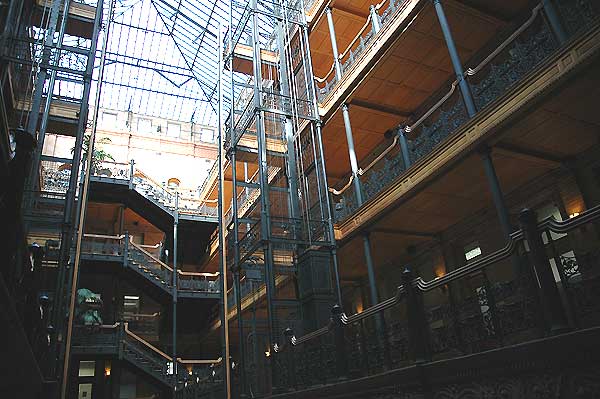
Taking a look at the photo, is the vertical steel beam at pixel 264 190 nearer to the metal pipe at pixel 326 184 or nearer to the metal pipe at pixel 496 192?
the metal pipe at pixel 326 184

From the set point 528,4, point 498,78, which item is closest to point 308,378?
point 498,78

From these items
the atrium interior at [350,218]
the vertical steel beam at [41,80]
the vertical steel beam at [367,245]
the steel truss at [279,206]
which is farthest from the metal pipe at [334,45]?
the vertical steel beam at [41,80]

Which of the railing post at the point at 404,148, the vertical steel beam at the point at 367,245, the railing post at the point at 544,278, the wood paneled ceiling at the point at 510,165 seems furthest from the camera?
the vertical steel beam at the point at 367,245

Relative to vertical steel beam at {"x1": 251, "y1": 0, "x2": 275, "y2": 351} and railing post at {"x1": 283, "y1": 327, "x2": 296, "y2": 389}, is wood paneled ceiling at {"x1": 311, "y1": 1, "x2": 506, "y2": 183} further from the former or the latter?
railing post at {"x1": 283, "y1": 327, "x2": 296, "y2": 389}

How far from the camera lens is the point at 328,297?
13625 mm

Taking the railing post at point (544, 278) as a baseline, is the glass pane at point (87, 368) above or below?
above

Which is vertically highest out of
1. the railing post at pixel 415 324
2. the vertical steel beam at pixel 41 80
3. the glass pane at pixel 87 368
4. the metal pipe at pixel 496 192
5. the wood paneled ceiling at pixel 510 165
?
the vertical steel beam at pixel 41 80

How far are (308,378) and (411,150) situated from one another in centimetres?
616

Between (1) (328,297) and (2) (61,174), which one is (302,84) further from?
(2) (61,174)

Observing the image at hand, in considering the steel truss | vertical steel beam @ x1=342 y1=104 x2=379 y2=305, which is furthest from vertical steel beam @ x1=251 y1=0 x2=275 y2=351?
→ vertical steel beam @ x1=342 y1=104 x2=379 y2=305

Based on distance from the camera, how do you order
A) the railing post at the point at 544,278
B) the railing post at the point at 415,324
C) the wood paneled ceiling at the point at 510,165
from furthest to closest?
1. the wood paneled ceiling at the point at 510,165
2. the railing post at the point at 415,324
3. the railing post at the point at 544,278

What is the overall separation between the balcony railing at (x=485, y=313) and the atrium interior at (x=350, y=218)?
3cm

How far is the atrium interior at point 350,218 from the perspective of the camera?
5703mm

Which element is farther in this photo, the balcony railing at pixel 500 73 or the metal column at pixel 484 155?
the metal column at pixel 484 155
